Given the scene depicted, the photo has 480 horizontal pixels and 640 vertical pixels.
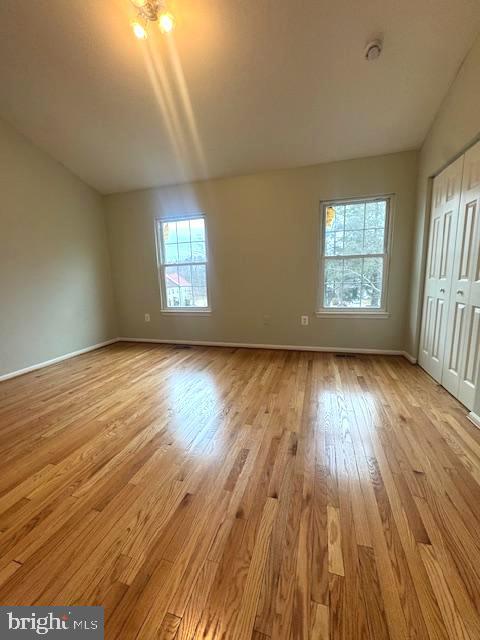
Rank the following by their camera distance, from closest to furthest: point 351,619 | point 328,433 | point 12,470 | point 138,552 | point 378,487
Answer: point 351,619
point 138,552
point 378,487
point 12,470
point 328,433

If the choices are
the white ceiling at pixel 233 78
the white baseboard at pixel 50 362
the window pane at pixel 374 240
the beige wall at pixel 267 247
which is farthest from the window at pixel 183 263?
the window pane at pixel 374 240

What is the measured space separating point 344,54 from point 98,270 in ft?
13.6

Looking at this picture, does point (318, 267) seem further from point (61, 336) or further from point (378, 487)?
point (61, 336)

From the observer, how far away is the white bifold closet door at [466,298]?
6.79 ft

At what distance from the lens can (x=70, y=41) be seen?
2234 mm

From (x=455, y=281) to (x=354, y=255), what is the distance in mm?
1366

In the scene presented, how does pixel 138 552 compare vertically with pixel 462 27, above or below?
below

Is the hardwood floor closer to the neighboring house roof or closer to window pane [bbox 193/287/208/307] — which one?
window pane [bbox 193/287/208/307]

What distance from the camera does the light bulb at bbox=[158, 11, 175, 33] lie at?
1.94 meters

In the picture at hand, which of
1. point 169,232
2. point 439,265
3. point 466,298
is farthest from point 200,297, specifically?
point 466,298

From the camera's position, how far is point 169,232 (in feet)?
14.3

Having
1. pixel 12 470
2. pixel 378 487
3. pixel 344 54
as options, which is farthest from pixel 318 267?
pixel 12 470

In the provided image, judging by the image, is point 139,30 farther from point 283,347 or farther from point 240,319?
point 283,347

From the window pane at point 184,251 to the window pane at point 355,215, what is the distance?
2342mm
